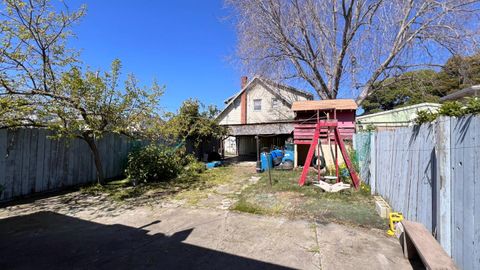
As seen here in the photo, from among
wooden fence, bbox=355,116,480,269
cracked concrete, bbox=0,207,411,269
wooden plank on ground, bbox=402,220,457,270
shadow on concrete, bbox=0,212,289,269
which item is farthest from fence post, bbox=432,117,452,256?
shadow on concrete, bbox=0,212,289,269

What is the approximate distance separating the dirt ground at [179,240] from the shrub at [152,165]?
2.81 metres

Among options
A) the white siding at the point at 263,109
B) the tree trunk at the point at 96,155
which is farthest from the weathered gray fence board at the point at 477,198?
the white siding at the point at 263,109

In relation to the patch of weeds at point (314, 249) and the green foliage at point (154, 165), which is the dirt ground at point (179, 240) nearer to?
the patch of weeds at point (314, 249)

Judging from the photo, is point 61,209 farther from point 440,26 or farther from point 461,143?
point 440,26

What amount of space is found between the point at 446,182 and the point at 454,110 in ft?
2.63

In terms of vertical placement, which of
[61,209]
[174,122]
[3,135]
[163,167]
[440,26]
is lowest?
[61,209]

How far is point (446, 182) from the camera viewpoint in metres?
2.82

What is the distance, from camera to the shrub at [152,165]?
902 cm

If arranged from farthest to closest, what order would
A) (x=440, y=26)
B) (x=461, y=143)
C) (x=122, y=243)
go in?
1. (x=440, y=26)
2. (x=122, y=243)
3. (x=461, y=143)

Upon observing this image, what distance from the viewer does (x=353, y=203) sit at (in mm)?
5863

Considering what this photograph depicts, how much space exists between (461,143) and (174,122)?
9.19 metres

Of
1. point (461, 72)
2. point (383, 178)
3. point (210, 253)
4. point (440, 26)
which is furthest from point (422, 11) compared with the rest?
point (210, 253)

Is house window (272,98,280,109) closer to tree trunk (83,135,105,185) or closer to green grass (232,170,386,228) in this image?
green grass (232,170,386,228)

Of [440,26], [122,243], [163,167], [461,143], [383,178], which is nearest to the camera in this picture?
[461,143]
